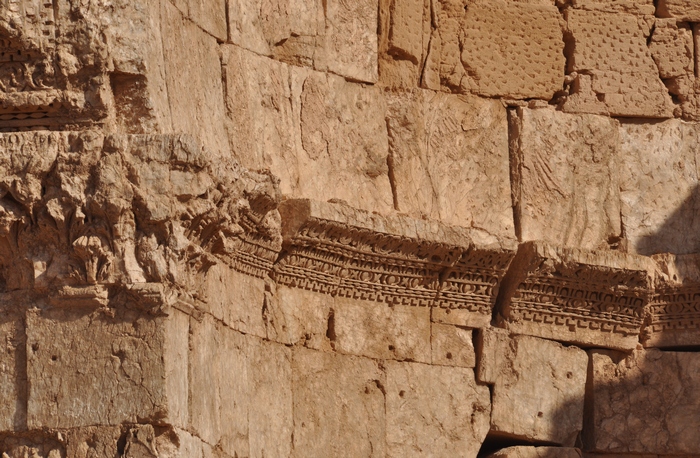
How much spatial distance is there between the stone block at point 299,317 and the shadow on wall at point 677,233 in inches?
107

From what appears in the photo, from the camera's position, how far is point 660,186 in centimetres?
1305

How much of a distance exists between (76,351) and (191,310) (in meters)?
0.66

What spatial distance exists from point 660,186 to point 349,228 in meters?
3.03

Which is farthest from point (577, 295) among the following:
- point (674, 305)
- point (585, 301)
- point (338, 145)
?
point (338, 145)

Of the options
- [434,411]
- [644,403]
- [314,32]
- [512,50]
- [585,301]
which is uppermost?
[314,32]

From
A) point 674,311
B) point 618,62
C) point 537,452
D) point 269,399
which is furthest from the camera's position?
point 618,62

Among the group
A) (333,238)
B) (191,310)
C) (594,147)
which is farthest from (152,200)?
(594,147)

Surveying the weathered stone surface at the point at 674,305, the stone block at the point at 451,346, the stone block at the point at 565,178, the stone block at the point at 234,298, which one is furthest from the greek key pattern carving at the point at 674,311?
the stone block at the point at 234,298

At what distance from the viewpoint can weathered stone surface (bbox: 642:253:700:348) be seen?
12523mm

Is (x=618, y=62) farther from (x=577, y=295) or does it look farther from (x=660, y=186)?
(x=577, y=295)

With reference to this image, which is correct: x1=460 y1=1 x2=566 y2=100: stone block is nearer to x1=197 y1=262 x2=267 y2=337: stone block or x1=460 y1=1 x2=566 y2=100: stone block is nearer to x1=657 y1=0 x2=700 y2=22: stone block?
x1=657 y1=0 x2=700 y2=22: stone block

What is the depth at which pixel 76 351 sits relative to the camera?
8992 millimetres

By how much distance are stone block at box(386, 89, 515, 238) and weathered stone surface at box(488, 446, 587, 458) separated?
56.9 inches

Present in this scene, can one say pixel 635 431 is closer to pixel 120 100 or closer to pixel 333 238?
pixel 333 238
